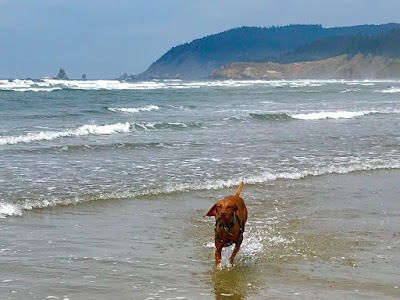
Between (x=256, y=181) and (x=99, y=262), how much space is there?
6.00m

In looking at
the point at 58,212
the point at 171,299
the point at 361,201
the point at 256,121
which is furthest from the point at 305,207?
the point at 256,121

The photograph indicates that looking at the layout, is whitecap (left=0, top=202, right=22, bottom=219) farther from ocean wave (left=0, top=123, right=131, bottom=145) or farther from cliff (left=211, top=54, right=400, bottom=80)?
cliff (left=211, top=54, right=400, bottom=80)

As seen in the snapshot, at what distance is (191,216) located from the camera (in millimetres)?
9547

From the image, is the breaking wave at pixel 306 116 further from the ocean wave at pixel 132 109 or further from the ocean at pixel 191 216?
the ocean at pixel 191 216

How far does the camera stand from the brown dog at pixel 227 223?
6566mm

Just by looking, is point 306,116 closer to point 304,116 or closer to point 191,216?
point 304,116

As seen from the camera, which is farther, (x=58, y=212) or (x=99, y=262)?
(x=58, y=212)

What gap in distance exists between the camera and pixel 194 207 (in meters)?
10.2

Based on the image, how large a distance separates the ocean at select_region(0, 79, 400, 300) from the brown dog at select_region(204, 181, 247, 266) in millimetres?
290

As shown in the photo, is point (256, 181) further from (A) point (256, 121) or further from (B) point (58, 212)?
(A) point (256, 121)

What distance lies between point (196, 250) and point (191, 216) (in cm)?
193

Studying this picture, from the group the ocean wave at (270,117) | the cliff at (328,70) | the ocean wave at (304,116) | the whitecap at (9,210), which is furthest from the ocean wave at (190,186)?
the cliff at (328,70)

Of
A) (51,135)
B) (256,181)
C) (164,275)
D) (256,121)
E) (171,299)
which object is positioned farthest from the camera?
(256,121)

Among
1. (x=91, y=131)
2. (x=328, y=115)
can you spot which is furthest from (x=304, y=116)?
(x=91, y=131)
